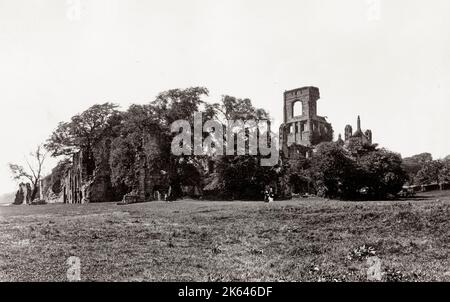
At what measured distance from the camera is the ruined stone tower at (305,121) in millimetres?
88625

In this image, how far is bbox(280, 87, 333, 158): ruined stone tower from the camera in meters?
88.6

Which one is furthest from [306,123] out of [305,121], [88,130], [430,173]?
[88,130]

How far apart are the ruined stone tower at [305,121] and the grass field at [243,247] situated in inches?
2636

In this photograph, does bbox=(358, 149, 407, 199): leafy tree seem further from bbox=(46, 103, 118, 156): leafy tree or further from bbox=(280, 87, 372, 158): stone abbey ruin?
bbox=(280, 87, 372, 158): stone abbey ruin

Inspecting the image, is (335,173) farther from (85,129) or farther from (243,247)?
(85,129)

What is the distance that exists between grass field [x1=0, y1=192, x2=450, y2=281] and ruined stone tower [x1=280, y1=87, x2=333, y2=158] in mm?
66965

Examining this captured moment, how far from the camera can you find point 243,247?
13797 millimetres

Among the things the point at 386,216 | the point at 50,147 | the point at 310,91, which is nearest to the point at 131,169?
the point at 50,147

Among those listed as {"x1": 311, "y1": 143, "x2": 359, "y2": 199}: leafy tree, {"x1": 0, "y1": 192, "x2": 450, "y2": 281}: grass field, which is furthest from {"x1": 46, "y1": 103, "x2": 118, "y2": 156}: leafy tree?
{"x1": 0, "y1": 192, "x2": 450, "y2": 281}: grass field

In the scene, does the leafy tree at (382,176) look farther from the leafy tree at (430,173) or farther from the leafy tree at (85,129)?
the leafy tree at (85,129)

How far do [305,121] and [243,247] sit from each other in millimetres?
79154

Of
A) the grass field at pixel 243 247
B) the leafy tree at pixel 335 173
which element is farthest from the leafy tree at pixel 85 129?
the grass field at pixel 243 247

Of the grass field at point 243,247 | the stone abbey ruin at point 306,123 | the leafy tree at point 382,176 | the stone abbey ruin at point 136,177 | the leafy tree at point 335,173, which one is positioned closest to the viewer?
the grass field at point 243,247

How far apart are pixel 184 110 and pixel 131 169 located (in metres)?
8.39
